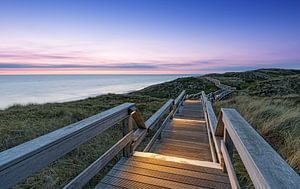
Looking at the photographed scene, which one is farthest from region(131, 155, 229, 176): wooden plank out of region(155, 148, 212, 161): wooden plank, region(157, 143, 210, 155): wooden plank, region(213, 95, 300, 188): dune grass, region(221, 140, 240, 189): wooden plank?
region(157, 143, 210, 155): wooden plank

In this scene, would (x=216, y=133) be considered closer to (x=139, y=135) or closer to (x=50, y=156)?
(x=139, y=135)

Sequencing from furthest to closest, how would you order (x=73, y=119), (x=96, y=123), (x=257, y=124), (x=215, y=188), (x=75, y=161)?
(x=73, y=119)
(x=257, y=124)
(x=75, y=161)
(x=215, y=188)
(x=96, y=123)

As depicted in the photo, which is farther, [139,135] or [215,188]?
[139,135]

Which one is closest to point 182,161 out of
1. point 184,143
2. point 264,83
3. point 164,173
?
point 164,173

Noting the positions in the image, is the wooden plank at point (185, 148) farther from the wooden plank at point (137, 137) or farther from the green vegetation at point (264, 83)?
the green vegetation at point (264, 83)

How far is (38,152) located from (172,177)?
6.65 ft

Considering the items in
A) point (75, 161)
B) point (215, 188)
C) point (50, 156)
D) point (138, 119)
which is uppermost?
point (50, 156)

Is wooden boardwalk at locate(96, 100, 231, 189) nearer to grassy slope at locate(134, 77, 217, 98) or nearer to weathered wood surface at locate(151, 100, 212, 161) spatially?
weathered wood surface at locate(151, 100, 212, 161)

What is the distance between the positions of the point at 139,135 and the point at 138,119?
12.0 inches

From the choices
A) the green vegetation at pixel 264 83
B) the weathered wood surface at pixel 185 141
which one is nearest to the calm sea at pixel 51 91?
the weathered wood surface at pixel 185 141

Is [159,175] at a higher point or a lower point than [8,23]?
lower

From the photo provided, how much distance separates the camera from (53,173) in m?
3.53

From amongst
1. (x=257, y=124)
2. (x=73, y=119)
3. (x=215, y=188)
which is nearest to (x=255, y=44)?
(x=257, y=124)

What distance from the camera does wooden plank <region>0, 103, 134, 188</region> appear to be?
3.49ft
